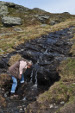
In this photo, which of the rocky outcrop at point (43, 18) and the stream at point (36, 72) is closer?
the stream at point (36, 72)

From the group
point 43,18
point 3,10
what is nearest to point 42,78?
point 43,18

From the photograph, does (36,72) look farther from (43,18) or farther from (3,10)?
(3,10)

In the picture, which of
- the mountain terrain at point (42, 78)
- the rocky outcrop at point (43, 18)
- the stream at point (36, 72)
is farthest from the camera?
the rocky outcrop at point (43, 18)

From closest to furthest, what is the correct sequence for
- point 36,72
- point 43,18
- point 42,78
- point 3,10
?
point 42,78 → point 36,72 → point 43,18 → point 3,10

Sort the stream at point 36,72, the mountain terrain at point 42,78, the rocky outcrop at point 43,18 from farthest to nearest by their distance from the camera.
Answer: the rocky outcrop at point 43,18 → the stream at point 36,72 → the mountain terrain at point 42,78

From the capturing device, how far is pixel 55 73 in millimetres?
15375

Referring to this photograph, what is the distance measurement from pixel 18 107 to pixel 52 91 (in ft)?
7.83

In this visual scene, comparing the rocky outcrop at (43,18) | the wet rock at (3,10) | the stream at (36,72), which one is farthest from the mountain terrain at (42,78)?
the wet rock at (3,10)

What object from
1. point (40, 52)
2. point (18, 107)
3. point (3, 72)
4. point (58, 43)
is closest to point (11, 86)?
point (3, 72)

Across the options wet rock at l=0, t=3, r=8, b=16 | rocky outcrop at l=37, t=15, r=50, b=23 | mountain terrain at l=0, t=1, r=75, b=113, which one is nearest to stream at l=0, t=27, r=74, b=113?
mountain terrain at l=0, t=1, r=75, b=113

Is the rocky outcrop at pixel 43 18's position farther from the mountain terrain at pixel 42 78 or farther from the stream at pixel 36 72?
the stream at pixel 36 72

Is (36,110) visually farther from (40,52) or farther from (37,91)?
(40,52)

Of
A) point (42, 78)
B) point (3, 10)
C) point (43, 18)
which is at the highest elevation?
point (3, 10)

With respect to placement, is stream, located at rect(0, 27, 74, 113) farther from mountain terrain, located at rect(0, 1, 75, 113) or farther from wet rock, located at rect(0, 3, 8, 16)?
wet rock, located at rect(0, 3, 8, 16)
